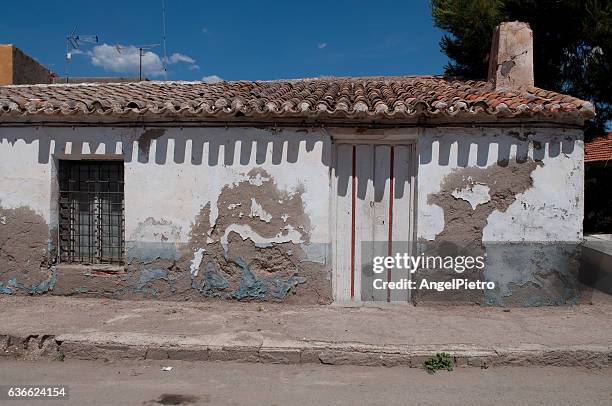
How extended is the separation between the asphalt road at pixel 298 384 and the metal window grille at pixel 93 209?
2199mm

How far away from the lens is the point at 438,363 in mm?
4367

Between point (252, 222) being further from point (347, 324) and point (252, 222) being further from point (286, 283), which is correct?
point (347, 324)

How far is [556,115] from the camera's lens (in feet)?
18.7

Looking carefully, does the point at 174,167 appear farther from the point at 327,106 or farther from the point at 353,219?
the point at 353,219

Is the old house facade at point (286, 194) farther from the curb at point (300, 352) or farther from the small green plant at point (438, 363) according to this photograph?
the small green plant at point (438, 363)

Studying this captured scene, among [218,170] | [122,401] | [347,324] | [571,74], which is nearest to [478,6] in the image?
[571,74]

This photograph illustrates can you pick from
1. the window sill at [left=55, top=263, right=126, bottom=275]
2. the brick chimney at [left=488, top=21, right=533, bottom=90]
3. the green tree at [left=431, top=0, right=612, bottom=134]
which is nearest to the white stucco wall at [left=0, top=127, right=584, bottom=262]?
the window sill at [left=55, top=263, right=126, bottom=275]

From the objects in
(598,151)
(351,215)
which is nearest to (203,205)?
(351,215)

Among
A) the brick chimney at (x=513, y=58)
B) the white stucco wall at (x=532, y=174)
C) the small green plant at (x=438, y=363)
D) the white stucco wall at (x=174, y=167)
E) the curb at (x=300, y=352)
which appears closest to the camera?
the small green plant at (x=438, y=363)

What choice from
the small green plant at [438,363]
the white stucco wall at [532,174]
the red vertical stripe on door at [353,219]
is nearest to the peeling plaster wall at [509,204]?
the white stucco wall at [532,174]

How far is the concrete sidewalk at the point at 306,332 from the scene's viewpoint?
451cm

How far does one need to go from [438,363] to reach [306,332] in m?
1.40

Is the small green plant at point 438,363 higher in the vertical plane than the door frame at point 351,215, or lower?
lower

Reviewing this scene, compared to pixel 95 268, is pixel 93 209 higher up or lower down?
higher up
